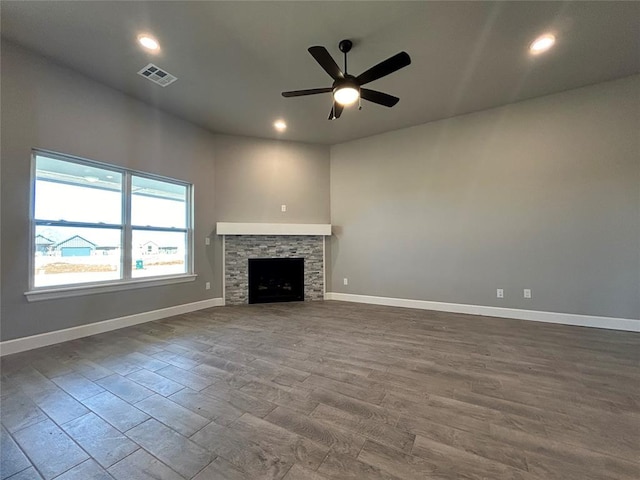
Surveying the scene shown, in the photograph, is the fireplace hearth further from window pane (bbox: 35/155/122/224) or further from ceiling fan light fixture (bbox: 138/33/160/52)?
ceiling fan light fixture (bbox: 138/33/160/52)

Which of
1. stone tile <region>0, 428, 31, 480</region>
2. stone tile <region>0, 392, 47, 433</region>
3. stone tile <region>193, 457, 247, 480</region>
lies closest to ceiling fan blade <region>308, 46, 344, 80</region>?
stone tile <region>193, 457, 247, 480</region>

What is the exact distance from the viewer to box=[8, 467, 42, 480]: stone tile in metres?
1.29

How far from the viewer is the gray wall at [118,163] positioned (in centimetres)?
275

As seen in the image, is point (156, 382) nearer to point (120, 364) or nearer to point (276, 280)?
point (120, 364)

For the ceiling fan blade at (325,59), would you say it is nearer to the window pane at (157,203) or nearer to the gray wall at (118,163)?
the gray wall at (118,163)

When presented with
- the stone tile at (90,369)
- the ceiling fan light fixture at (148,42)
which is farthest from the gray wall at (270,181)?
the stone tile at (90,369)

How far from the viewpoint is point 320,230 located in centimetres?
536

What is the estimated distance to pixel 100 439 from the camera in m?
1.55

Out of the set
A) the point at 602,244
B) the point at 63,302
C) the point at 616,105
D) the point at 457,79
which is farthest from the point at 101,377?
the point at 616,105

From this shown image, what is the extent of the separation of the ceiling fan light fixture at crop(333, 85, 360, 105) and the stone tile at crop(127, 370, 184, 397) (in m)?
2.99

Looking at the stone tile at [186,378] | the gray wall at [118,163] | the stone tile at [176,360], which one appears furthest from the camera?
the gray wall at [118,163]

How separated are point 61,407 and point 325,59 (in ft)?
10.9

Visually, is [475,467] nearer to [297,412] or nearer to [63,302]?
[297,412]

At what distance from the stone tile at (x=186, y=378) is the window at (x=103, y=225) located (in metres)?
1.90
